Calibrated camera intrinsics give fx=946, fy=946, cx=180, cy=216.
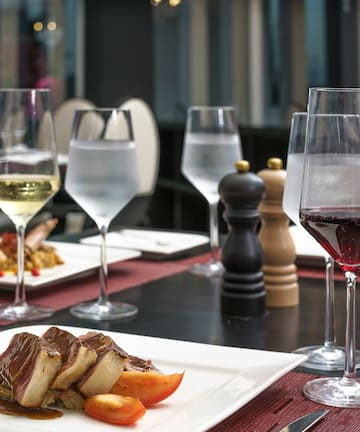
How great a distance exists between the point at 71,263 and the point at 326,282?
23.4 inches

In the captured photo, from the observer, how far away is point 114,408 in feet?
2.74

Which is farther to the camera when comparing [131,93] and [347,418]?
[131,93]

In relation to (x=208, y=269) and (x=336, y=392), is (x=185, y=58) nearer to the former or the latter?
(x=208, y=269)

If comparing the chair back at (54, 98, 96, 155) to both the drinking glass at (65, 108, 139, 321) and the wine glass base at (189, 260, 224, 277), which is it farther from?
the drinking glass at (65, 108, 139, 321)

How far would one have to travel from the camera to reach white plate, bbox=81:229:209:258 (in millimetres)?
1914

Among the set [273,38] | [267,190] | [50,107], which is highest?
[273,38]

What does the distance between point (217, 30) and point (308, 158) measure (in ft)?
24.4

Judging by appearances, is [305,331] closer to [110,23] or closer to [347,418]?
[347,418]

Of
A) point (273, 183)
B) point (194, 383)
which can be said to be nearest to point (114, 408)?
point (194, 383)

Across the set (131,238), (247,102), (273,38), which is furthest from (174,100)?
(131,238)

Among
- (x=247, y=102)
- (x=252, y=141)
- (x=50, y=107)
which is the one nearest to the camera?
(x=50, y=107)

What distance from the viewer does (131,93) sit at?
886 centimetres

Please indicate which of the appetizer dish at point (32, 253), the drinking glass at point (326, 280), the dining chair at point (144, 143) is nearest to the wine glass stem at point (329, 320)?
the drinking glass at point (326, 280)

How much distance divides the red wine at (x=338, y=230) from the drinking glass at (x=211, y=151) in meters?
0.88
